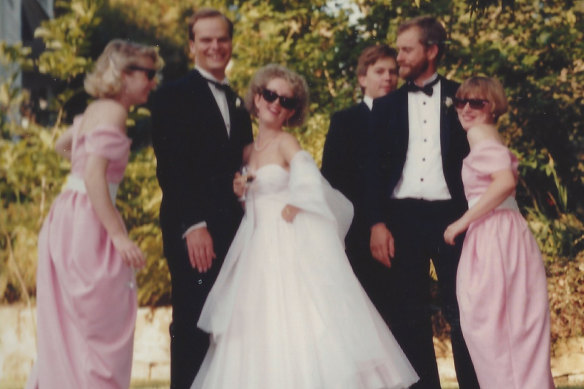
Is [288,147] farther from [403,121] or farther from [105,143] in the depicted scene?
[105,143]

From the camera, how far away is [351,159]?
6070mm

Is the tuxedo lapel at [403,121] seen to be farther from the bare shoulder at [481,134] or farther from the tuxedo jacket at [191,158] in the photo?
the tuxedo jacket at [191,158]

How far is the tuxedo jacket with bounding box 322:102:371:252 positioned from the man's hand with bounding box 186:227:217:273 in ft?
4.28

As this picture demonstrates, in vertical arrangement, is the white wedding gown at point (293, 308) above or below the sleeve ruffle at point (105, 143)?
below

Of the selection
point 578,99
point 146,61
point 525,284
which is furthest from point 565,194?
point 146,61

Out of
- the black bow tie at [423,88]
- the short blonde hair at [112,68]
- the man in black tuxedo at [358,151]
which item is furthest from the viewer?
the man in black tuxedo at [358,151]

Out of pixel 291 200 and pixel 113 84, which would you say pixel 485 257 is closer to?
pixel 291 200

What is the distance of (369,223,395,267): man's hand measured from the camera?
5449mm

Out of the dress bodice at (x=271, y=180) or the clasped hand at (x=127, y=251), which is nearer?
the clasped hand at (x=127, y=251)

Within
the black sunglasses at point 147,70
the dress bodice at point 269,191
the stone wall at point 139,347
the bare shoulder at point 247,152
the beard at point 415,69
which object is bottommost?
the stone wall at point 139,347

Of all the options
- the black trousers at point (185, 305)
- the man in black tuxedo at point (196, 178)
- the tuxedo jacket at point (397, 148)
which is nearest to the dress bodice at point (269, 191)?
the man in black tuxedo at point (196, 178)

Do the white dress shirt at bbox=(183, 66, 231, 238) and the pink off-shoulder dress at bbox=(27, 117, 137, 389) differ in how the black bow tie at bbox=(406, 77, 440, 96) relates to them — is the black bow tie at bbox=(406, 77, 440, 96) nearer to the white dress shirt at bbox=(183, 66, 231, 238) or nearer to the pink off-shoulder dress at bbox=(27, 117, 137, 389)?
the white dress shirt at bbox=(183, 66, 231, 238)

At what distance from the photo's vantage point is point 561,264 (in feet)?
Result: 27.0

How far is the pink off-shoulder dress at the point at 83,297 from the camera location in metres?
4.47
